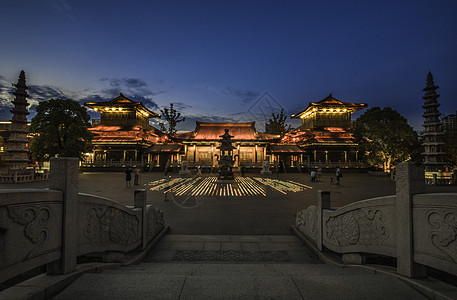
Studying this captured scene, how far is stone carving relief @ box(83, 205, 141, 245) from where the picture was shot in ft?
10.7

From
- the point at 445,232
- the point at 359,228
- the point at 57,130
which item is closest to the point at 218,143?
the point at 57,130

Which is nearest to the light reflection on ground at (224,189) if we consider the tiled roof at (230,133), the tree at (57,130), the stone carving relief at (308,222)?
the stone carving relief at (308,222)

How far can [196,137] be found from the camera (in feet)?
121

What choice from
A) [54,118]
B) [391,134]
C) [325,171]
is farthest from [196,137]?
[391,134]

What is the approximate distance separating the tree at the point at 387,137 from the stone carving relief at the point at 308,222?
1066 inches

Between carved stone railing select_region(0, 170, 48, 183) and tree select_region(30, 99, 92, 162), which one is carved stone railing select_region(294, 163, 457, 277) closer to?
carved stone railing select_region(0, 170, 48, 183)

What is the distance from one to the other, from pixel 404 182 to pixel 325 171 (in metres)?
33.7

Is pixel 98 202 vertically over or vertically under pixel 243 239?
over

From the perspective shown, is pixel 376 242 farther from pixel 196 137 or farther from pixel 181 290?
pixel 196 137

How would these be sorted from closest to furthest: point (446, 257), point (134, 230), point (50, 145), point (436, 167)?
1. point (446, 257)
2. point (134, 230)
3. point (436, 167)
4. point (50, 145)

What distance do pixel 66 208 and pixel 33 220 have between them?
37 centimetres

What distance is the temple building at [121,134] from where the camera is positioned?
3512 centimetres

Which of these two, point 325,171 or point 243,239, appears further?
point 325,171

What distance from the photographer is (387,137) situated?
85.3ft
